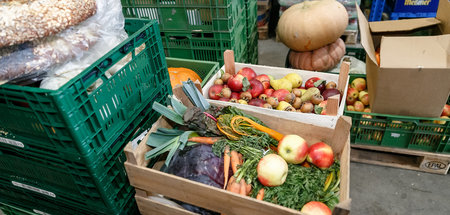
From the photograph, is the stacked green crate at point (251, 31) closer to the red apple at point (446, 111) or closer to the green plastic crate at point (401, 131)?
the green plastic crate at point (401, 131)

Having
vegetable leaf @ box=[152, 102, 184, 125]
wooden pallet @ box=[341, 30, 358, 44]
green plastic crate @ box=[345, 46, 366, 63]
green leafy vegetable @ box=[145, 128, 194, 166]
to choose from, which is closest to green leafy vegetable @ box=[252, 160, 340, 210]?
green leafy vegetable @ box=[145, 128, 194, 166]

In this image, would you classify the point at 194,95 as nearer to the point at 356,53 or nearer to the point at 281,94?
the point at 281,94

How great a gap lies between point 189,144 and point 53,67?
2.37 feet

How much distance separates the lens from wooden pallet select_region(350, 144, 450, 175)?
226 centimetres

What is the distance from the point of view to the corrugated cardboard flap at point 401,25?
8.05 ft

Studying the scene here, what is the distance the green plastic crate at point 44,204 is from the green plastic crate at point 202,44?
1298 millimetres

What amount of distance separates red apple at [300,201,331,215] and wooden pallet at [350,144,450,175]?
133 cm

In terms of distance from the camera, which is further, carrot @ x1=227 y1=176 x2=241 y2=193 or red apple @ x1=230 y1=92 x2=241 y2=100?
red apple @ x1=230 y1=92 x2=241 y2=100

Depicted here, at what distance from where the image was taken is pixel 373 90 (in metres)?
2.16

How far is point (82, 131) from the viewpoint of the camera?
46.4 inches

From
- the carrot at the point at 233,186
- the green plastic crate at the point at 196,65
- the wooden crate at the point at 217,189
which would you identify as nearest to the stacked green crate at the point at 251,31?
the green plastic crate at the point at 196,65

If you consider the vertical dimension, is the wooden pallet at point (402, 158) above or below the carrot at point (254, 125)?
below

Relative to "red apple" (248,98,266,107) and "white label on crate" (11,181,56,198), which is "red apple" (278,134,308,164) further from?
"white label on crate" (11,181,56,198)

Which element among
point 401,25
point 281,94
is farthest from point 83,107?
point 401,25
